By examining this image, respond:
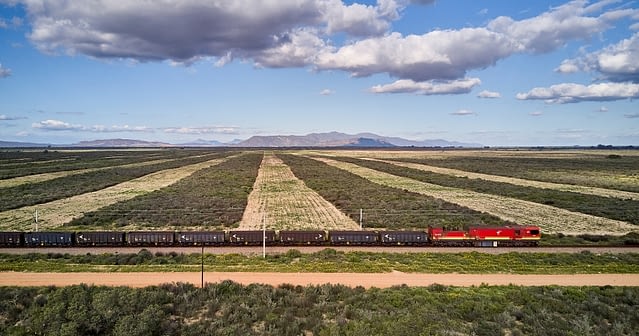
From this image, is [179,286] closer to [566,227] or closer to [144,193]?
[566,227]

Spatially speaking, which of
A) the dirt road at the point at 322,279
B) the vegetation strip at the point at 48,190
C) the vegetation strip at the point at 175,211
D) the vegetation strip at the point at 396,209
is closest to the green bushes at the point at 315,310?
the dirt road at the point at 322,279

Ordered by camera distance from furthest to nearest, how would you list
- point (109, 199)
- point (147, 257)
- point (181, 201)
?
point (109, 199) → point (181, 201) → point (147, 257)

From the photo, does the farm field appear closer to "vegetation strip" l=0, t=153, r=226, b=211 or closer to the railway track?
"vegetation strip" l=0, t=153, r=226, b=211

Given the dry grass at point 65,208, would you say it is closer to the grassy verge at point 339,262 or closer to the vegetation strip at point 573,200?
the grassy verge at point 339,262

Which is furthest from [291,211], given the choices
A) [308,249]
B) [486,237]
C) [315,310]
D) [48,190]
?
[48,190]

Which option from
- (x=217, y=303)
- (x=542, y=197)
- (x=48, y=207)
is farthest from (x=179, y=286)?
(x=542, y=197)

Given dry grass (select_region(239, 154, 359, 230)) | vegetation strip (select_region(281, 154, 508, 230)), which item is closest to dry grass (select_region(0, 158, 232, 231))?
dry grass (select_region(239, 154, 359, 230))
